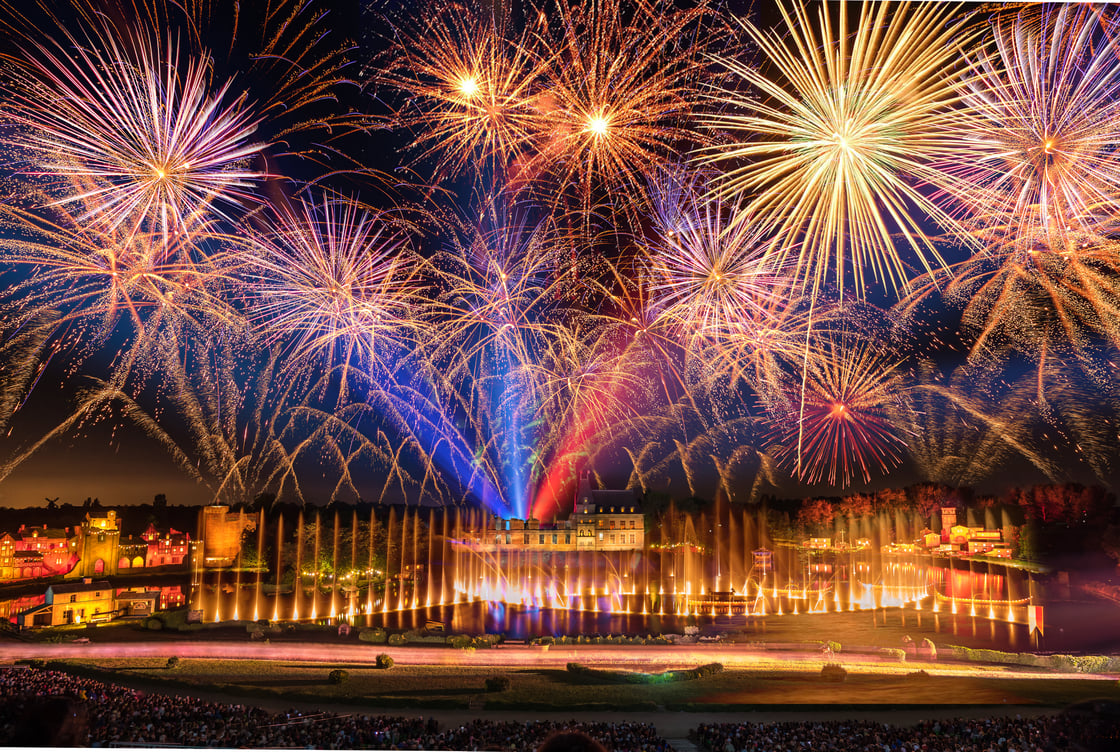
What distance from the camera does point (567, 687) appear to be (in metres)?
20.1

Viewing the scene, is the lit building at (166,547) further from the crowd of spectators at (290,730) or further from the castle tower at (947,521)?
the castle tower at (947,521)

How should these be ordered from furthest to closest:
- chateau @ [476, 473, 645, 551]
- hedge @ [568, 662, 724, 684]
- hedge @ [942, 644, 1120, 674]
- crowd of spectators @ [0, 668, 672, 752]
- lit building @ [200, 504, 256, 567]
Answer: chateau @ [476, 473, 645, 551]
lit building @ [200, 504, 256, 567]
hedge @ [942, 644, 1120, 674]
hedge @ [568, 662, 724, 684]
crowd of spectators @ [0, 668, 672, 752]

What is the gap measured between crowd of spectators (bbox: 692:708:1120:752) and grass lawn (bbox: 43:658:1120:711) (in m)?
2.63

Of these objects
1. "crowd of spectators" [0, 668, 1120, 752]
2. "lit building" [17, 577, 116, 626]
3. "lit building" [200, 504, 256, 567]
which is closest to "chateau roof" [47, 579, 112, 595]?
"lit building" [17, 577, 116, 626]

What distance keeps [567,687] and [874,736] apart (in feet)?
26.9

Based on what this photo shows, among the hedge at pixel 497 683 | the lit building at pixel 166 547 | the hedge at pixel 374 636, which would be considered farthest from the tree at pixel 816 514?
the lit building at pixel 166 547

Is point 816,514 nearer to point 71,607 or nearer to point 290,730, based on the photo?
point 71,607

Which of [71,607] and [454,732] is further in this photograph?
[71,607]

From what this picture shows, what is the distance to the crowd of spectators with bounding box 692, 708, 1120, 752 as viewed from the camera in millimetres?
14461

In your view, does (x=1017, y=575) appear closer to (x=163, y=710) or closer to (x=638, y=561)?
(x=638, y=561)

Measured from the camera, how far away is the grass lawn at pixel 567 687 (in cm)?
1873

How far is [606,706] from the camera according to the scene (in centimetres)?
1853

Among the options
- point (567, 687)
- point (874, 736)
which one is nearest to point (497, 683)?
point (567, 687)

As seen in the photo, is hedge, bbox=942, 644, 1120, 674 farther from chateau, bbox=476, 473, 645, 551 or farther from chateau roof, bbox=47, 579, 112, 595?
chateau, bbox=476, 473, 645, 551
